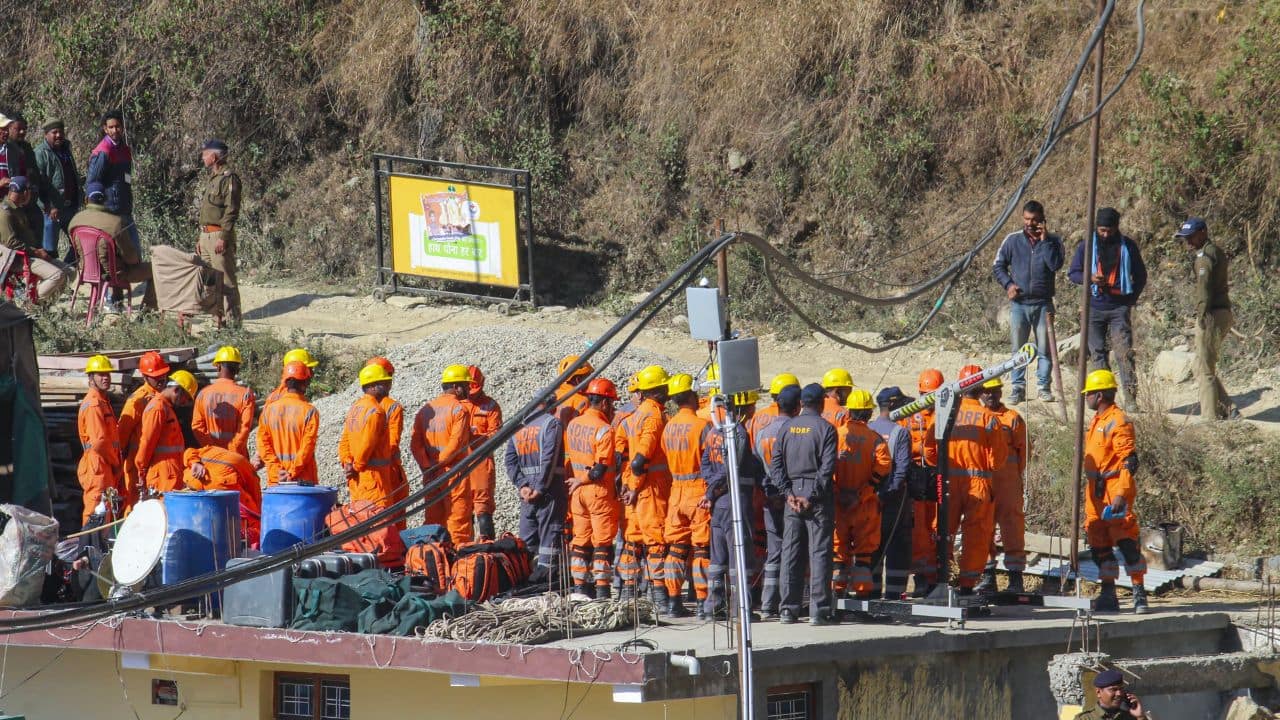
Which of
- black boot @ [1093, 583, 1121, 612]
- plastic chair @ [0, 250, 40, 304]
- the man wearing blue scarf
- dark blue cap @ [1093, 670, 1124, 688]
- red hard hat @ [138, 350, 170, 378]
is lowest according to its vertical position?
dark blue cap @ [1093, 670, 1124, 688]

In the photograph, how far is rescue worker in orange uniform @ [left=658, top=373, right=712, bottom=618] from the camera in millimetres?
12562

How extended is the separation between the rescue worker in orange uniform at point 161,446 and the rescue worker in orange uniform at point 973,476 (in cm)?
719

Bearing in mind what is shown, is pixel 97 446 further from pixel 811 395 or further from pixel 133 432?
pixel 811 395

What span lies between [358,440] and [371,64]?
15682 mm

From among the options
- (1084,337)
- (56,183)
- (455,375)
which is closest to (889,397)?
(1084,337)

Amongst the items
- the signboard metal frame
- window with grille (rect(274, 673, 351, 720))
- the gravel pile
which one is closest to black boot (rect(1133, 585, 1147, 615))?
window with grille (rect(274, 673, 351, 720))

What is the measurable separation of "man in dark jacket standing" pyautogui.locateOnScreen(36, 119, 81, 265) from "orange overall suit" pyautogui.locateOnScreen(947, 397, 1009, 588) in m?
13.3

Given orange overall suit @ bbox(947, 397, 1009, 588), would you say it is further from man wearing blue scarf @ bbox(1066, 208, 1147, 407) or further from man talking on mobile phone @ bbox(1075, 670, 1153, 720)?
man wearing blue scarf @ bbox(1066, 208, 1147, 407)

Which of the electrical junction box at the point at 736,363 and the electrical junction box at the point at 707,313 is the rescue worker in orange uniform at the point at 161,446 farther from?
the electrical junction box at the point at 736,363

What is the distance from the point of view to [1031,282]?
1734 centimetres

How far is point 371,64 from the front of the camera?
1109 inches

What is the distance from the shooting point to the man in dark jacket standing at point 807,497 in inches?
470

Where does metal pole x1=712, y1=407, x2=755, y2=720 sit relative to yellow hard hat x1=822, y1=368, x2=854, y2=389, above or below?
below

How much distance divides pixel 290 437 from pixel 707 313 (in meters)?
5.58
